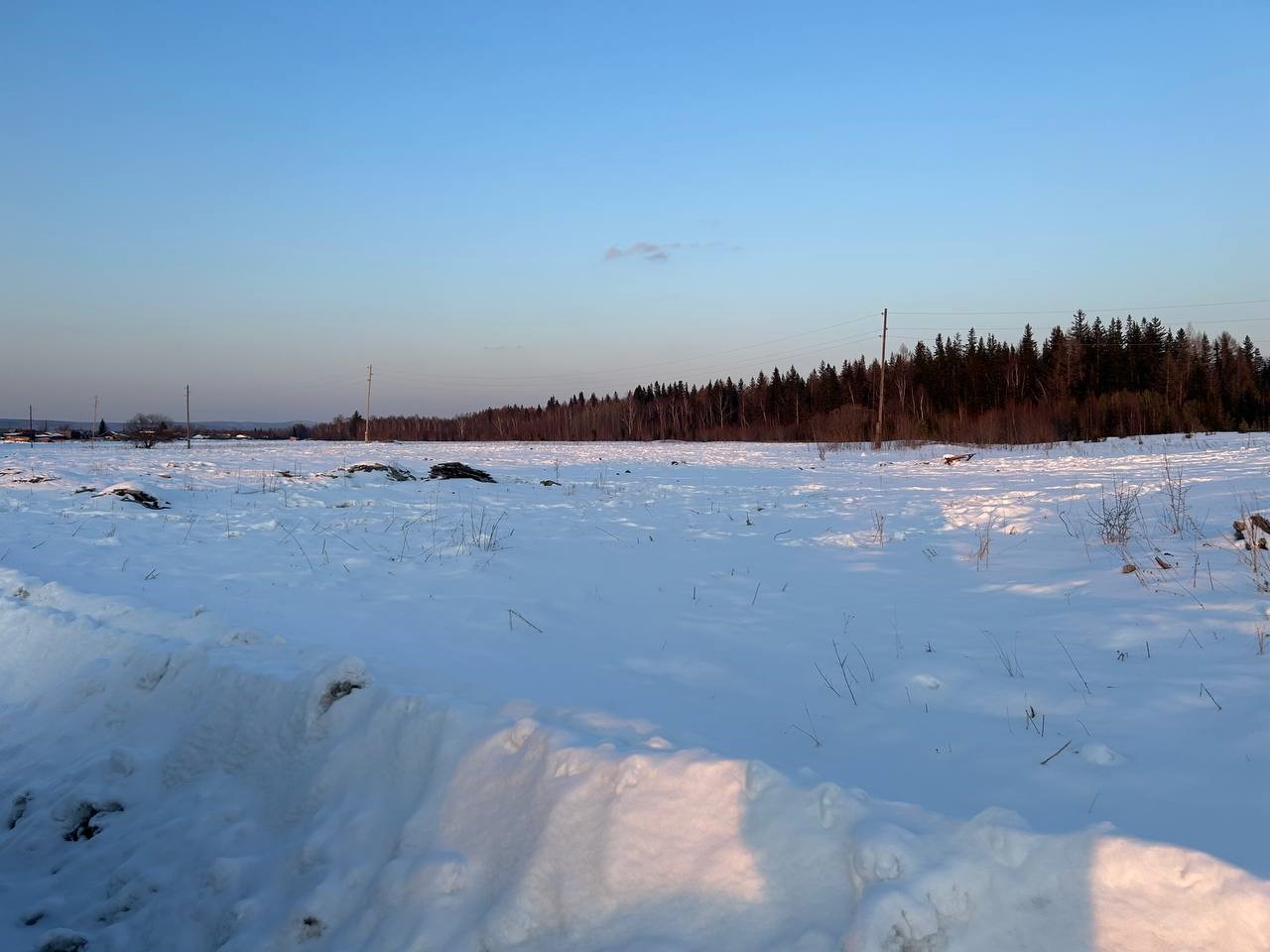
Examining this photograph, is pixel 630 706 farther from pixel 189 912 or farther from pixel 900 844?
pixel 189 912

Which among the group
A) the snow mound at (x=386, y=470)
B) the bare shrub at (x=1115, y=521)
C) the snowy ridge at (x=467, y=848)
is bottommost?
the snowy ridge at (x=467, y=848)

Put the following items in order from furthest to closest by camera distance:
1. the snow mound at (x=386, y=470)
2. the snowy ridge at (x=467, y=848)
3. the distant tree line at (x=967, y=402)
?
1. the distant tree line at (x=967, y=402)
2. the snow mound at (x=386, y=470)
3. the snowy ridge at (x=467, y=848)

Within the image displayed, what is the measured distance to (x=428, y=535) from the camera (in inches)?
335

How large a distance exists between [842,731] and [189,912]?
2849mm

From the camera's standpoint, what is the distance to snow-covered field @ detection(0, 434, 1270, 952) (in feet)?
7.55

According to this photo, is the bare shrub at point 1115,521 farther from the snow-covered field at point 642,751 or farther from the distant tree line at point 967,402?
the distant tree line at point 967,402

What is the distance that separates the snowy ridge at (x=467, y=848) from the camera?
2154 mm

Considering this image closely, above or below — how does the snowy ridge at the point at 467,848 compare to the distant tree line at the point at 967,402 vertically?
below

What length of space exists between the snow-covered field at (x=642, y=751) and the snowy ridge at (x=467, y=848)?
0.04 ft

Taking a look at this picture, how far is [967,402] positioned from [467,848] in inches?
2475

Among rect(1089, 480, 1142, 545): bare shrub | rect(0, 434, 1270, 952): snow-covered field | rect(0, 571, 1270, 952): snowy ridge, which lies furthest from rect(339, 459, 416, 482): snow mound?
rect(1089, 480, 1142, 545): bare shrub

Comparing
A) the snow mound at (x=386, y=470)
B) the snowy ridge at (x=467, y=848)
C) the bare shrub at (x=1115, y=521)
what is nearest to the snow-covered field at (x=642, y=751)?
the snowy ridge at (x=467, y=848)

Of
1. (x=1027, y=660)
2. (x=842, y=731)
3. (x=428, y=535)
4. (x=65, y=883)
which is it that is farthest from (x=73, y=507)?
(x=1027, y=660)

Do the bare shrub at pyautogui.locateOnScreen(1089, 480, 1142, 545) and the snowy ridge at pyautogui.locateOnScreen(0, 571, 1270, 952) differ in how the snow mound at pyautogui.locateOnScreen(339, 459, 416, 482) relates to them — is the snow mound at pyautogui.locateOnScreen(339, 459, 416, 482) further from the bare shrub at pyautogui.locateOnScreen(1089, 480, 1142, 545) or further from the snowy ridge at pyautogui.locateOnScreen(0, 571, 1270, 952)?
the bare shrub at pyautogui.locateOnScreen(1089, 480, 1142, 545)
